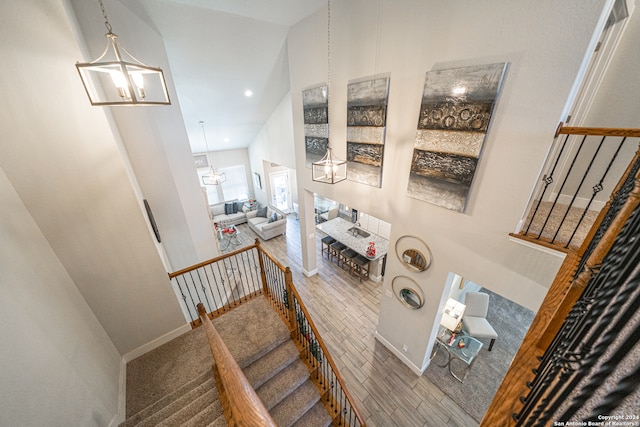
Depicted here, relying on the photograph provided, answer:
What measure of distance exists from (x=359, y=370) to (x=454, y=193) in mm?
3445

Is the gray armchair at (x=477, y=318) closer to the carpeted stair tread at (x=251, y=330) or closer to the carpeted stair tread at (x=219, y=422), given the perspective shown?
the carpeted stair tread at (x=251, y=330)

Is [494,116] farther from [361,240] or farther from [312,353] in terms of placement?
[361,240]

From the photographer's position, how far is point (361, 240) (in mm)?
6543

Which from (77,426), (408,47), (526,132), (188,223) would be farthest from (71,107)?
(526,132)

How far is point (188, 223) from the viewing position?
4.04 meters

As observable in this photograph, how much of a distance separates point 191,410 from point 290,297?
1558mm

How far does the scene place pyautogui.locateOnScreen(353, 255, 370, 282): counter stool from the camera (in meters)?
6.00

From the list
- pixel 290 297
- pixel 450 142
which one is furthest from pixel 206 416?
pixel 450 142

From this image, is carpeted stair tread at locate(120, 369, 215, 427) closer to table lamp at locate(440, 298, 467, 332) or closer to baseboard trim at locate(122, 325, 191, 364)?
baseboard trim at locate(122, 325, 191, 364)

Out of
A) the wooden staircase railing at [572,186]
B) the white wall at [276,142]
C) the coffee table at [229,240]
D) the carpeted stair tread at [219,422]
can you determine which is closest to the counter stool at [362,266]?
the white wall at [276,142]

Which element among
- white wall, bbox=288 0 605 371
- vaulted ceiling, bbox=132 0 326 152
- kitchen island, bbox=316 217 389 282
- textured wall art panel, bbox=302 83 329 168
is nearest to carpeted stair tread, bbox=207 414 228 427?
white wall, bbox=288 0 605 371

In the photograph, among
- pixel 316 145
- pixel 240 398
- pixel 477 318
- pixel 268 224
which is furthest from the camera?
pixel 268 224

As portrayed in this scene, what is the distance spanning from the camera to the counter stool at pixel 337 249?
6.61 metres

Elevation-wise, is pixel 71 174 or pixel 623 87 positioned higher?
pixel 623 87
